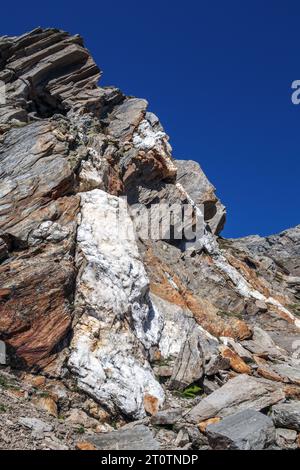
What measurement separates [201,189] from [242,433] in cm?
3967

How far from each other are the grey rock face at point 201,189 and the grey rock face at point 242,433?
37.0 meters

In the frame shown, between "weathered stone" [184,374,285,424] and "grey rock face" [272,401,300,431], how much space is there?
89 cm

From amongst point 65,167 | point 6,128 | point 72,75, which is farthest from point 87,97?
point 65,167

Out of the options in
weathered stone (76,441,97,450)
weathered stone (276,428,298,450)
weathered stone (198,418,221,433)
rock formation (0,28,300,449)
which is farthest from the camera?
rock formation (0,28,300,449)

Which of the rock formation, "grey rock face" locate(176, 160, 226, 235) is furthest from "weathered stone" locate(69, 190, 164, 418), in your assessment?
"grey rock face" locate(176, 160, 226, 235)

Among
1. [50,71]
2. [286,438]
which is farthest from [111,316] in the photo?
[50,71]

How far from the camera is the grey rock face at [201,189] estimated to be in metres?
52.9

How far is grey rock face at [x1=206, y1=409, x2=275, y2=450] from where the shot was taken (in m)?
15.4

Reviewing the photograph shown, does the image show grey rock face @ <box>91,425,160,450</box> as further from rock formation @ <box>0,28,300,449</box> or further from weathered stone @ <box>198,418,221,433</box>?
weathered stone @ <box>198,418,221,433</box>

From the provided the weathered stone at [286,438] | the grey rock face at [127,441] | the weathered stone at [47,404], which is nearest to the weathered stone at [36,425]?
the grey rock face at [127,441]

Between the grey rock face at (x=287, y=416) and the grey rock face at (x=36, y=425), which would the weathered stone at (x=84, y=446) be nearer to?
the grey rock face at (x=36, y=425)

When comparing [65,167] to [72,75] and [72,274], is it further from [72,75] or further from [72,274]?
[72,75]

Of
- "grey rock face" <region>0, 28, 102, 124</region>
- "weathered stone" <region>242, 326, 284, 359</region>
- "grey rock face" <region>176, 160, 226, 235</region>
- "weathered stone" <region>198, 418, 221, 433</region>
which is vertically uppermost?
"grey rock face" <region>0, 28, 102, 124</region>
